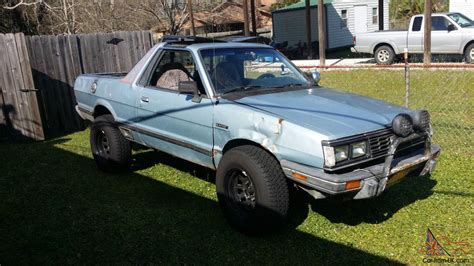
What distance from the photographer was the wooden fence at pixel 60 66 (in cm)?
817

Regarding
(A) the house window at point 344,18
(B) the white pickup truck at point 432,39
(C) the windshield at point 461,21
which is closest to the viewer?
(B) the white pickup truck at point 432,39

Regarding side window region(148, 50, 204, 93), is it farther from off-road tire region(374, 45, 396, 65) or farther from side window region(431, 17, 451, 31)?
side window region(431, 17, 451, 31)

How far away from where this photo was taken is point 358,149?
362cm

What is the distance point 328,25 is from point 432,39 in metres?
10.9

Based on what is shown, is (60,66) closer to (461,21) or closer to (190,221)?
(190,221)

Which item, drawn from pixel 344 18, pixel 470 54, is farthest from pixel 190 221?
pixel 344 18

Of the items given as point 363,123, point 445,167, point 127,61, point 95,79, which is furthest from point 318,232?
point 127,61

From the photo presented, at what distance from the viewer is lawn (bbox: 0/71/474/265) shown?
3820mm

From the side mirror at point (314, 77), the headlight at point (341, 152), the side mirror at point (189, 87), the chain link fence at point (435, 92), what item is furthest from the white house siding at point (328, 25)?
the headlight at point (341, 152)

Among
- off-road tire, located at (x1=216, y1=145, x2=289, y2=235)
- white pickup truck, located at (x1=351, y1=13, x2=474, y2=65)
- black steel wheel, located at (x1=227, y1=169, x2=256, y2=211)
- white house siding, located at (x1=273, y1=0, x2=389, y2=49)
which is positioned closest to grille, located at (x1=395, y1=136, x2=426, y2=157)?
off-road tire, located at (x1=216, y1=145, x2=289, y2=235)

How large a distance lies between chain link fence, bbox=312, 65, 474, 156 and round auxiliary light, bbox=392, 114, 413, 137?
2.57m

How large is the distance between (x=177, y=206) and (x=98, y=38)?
583 centimetres

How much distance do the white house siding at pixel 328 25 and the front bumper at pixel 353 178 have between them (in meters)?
22.1

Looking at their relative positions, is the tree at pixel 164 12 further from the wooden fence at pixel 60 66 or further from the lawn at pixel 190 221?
the lawn at pixel 190 221
